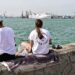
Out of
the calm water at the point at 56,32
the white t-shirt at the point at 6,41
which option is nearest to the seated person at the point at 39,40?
the white t-shirt at the point at 6,41

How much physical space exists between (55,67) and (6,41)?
1.26 meters

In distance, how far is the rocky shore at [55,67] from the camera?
24.9 ft

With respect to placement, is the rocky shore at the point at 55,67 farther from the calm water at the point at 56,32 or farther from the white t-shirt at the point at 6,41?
the calm water at the point at 56,32

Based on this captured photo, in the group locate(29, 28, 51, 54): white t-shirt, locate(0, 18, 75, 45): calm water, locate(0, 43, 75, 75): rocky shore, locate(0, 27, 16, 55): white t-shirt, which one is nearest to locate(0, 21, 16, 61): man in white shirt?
locate(0, 27, 16, 55): white t-shirt

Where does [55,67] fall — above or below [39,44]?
below

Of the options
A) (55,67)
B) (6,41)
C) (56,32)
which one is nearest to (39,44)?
(55,67)

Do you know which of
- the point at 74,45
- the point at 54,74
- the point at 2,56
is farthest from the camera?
the point at 74,45

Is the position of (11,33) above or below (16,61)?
above

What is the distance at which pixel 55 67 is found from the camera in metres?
8.20

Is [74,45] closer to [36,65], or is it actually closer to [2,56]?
[36,65]

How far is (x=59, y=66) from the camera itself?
8289 millimetres

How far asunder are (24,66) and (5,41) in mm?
639

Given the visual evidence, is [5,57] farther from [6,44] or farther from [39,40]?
[39,40]

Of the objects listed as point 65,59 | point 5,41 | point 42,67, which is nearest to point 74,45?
point 65,59
